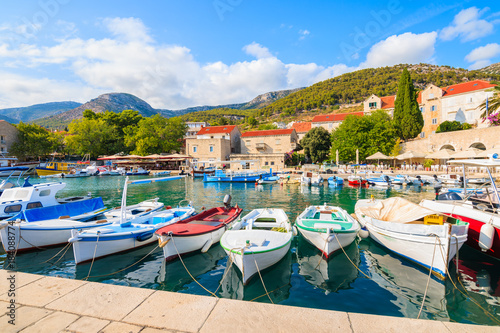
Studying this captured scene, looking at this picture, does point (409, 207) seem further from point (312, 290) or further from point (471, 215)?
point (312, 290)

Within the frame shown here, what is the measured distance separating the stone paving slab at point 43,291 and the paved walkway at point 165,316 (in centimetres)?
1

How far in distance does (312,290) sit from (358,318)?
380cm

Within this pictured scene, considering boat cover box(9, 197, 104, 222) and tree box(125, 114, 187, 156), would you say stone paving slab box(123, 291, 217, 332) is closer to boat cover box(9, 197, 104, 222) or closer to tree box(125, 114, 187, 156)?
boat cover box(9, 197, 104, 222)

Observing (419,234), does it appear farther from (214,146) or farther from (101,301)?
(214,146)

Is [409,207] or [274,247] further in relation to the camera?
[409,207]

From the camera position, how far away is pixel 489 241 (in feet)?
24.6

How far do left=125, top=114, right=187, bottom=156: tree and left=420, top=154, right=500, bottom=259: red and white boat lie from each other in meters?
60.6

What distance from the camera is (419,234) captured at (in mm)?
7418

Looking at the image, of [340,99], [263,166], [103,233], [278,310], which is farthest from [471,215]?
[340,99]

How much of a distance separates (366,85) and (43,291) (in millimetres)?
130614

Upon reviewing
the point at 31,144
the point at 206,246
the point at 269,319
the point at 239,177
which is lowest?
the point at 239,177

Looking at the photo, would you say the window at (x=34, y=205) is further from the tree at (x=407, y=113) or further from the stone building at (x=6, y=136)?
the stone building at (x=6, y=136)

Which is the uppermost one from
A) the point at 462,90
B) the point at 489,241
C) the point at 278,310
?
the point at 462,90

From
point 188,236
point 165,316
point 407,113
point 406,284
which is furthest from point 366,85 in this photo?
point 165,316
